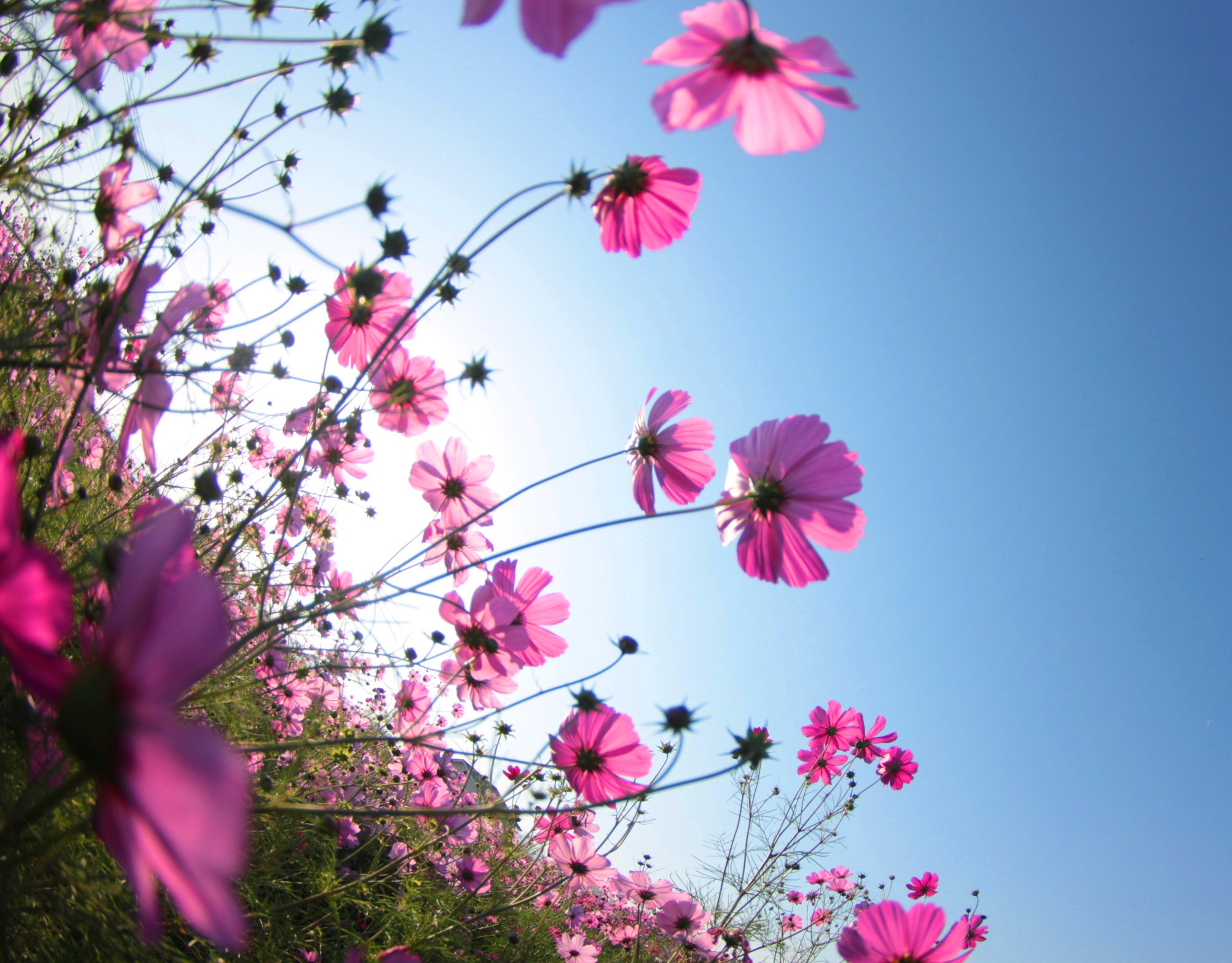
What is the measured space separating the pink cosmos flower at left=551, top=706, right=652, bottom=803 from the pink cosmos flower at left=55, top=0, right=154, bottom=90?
3.52 feet

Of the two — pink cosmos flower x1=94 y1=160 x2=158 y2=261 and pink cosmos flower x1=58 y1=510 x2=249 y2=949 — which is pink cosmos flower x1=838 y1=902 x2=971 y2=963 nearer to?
pink cosmos flower x1=58 y1=510 x2=249 y2=949

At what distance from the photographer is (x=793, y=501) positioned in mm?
942

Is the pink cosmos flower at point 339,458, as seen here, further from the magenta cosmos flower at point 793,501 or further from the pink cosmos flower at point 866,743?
the pink cosmos flower at point 866,743

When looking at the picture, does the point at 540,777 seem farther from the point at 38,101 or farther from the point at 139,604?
the point at 38,101

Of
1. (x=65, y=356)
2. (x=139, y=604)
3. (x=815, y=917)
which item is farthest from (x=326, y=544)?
(x=815, y=917)

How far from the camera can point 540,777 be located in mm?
1364

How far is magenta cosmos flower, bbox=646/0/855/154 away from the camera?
1.79 feet

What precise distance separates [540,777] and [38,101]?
4.50 ft

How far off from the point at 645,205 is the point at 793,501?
1.49ft

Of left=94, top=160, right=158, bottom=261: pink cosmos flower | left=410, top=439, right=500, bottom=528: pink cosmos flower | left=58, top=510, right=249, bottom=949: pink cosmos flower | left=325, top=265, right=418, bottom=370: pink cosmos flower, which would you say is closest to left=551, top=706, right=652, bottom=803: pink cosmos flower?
left=410, top=439, right=500, bottom=528: pink cosmos flower

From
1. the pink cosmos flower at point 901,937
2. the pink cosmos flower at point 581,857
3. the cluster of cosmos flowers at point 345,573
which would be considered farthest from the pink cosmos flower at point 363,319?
the pink cosmos flower at point 581,857

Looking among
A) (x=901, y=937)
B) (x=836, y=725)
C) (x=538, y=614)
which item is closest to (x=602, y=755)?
(x=538, y=614)

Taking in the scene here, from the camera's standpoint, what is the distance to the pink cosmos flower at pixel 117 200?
0.81m

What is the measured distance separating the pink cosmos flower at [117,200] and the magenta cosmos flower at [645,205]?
1.87ft
